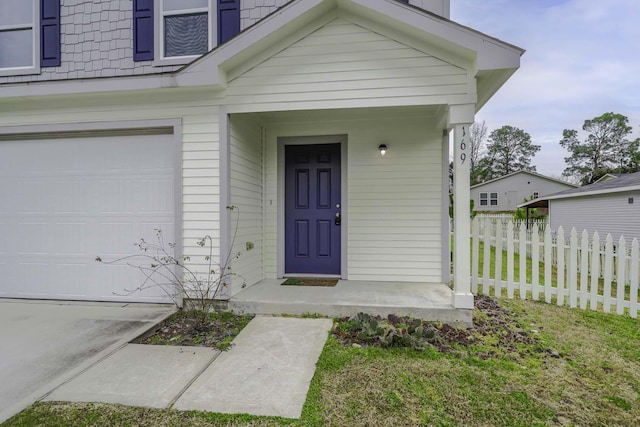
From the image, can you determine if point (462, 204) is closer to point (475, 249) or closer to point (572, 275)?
point (475, 249)

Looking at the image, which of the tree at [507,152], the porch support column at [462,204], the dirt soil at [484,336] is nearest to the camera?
the dirt soil at [484,336]

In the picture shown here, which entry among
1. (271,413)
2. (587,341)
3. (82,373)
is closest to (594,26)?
(587,341)

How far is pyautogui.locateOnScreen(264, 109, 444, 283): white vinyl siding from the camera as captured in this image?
5066mm

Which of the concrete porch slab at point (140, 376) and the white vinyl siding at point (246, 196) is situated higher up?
the white vinyl siding at point (246, 196)

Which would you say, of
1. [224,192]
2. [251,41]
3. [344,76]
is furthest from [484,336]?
[251,41]

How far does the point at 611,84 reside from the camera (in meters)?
32.4

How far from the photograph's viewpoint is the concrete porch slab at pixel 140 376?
2.37 metres

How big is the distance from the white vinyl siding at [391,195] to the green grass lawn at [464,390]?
1.79 m

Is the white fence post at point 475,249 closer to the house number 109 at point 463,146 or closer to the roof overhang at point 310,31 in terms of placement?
the house number 109 at point 463,146

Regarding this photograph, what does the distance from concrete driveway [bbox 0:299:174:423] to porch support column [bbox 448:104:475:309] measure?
11.3 ft

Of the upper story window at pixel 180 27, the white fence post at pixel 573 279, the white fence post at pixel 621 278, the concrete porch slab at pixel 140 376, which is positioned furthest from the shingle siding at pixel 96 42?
the white fence post at pixel 621 278

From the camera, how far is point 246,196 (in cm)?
472

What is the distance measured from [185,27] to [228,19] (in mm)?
667

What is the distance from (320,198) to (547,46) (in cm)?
1698
